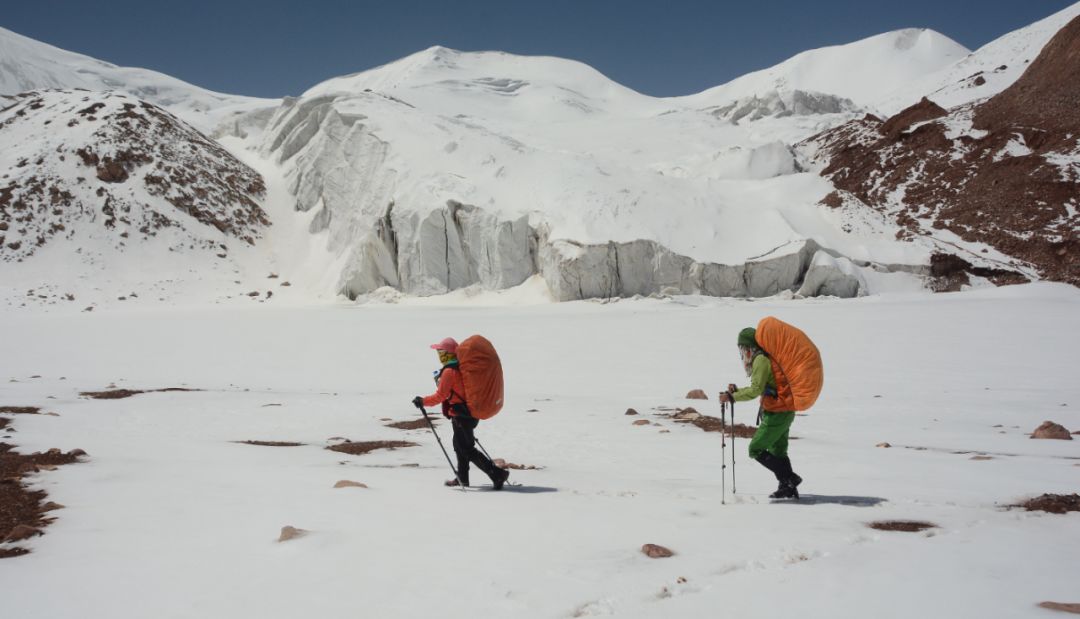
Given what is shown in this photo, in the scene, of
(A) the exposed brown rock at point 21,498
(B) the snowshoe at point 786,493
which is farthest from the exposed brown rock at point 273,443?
(B) the snowshoe at point 786,493

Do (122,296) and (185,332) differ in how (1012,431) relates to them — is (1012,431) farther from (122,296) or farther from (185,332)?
(122,296)

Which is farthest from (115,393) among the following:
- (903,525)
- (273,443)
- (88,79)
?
(88,79)

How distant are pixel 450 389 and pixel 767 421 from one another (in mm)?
2974

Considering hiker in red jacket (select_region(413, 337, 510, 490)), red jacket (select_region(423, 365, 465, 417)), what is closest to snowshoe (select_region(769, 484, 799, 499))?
hiker in red jacket (select_region(413, 337, 510, 490))

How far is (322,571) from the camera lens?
4254 mm

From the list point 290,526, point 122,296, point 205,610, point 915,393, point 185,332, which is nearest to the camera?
point 205,610

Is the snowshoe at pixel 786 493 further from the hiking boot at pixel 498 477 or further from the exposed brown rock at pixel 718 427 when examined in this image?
the exposed brown rock at pixel 718 427

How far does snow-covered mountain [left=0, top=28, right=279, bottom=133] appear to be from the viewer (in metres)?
92.6

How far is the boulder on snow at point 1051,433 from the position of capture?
947 cm

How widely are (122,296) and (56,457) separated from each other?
3387 cm

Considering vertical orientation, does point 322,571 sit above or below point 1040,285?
below

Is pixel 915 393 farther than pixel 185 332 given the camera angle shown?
No

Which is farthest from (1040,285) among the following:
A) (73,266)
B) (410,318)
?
(73,266)

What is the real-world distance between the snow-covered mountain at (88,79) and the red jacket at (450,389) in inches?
3194
